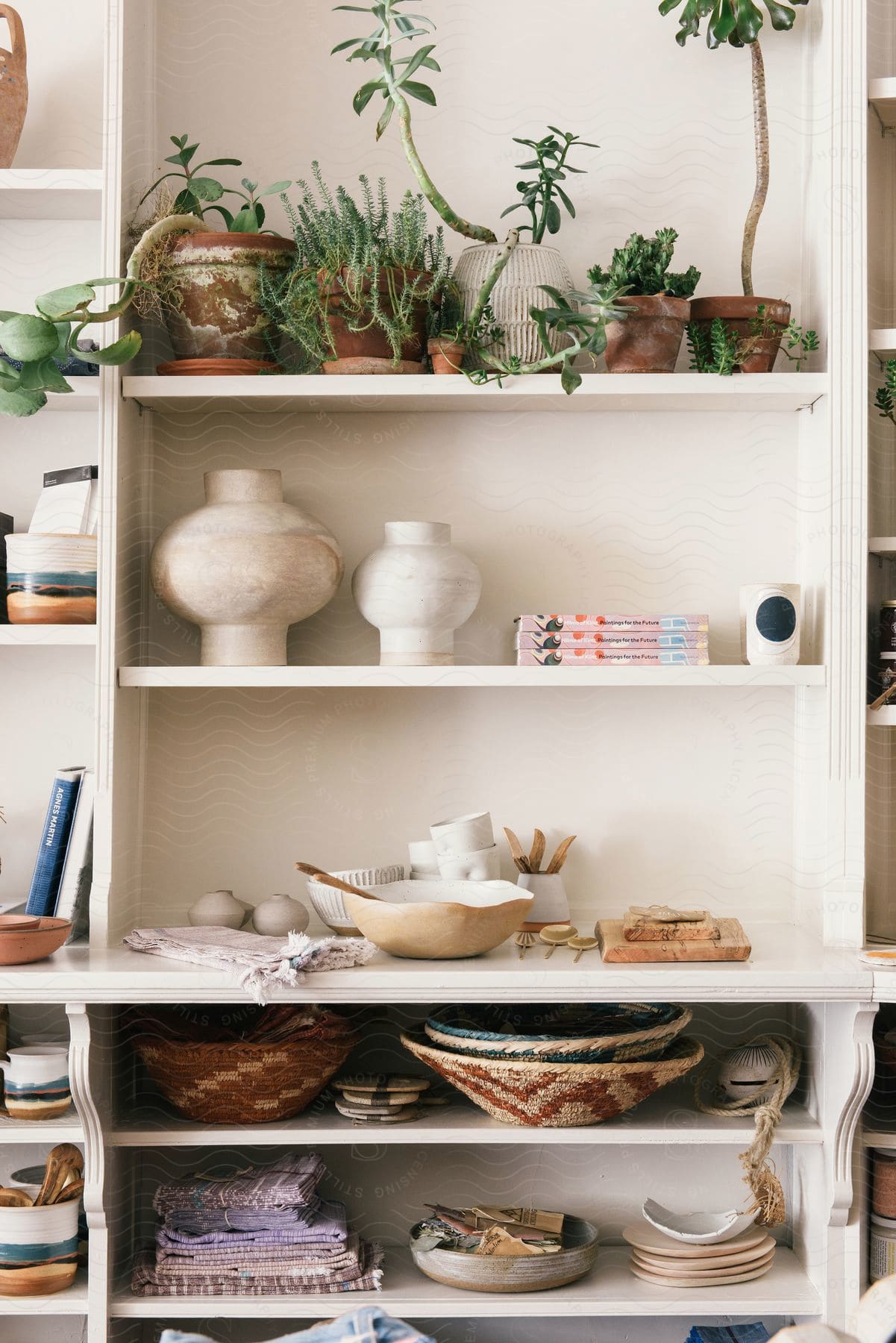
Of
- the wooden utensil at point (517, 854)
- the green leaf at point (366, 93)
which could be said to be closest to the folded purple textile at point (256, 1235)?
the wooden utensil at point (517, 854)

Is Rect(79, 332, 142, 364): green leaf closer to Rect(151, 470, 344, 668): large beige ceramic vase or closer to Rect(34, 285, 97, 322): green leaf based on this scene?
Rect(34, 285, 97, 322): green leaf

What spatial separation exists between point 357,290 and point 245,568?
1.42 feet

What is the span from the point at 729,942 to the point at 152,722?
0.97 m

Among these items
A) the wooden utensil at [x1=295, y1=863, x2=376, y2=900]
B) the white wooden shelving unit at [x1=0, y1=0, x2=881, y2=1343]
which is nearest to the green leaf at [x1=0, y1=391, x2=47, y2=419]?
the white wooden shelving unit at [x1=0, y1=0, x2=881, y2=1343]

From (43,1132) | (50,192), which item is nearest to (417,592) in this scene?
(50,192)

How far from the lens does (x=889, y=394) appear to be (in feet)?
6.03

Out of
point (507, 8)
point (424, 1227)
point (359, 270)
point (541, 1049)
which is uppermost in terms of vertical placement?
point (507, 8)

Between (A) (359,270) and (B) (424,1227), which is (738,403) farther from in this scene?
(B) (424,1227)

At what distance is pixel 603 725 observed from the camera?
2.00m

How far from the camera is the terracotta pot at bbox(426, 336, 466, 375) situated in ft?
5.96

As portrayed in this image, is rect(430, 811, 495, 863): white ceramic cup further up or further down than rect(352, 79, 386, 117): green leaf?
further down

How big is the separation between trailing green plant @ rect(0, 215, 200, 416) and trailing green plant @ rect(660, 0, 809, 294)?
917 millimetres

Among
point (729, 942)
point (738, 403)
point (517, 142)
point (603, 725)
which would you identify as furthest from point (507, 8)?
point (729, 942)

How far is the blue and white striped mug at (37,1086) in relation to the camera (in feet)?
5.70
